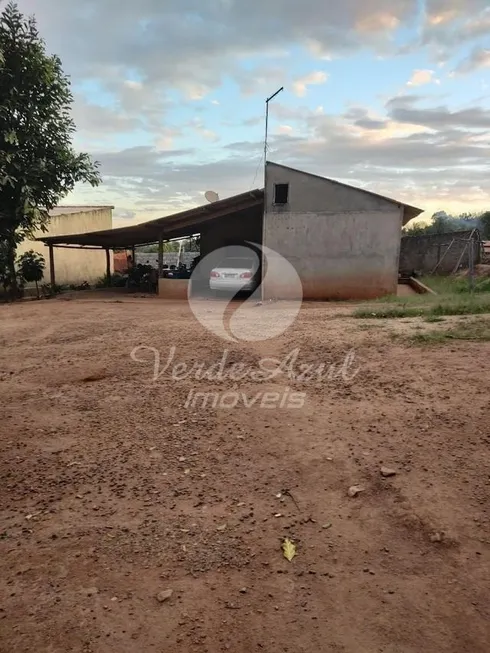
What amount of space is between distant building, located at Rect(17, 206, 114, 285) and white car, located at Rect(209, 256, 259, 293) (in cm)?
980

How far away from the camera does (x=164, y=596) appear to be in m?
2.25

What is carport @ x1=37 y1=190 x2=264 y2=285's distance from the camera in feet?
48.0

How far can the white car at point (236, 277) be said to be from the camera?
14641mm

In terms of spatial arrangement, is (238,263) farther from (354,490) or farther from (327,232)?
(354,490)

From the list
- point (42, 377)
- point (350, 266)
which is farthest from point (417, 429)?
point (350, 266)

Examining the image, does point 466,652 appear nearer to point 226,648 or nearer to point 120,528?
point 226,648

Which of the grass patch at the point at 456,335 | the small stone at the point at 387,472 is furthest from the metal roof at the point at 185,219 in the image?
the small stone at the point at 387,472

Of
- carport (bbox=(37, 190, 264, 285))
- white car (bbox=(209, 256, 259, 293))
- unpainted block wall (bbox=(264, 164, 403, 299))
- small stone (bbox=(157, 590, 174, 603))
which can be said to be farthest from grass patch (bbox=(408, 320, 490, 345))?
carport (bbox=(37, 190, 264, 285))

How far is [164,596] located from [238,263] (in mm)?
13685

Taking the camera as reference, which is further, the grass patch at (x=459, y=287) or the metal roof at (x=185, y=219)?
the metal roof at (x=185, y=219)

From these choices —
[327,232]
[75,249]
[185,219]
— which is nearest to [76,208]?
[75,249]

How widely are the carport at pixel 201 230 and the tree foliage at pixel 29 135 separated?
212 centimetres

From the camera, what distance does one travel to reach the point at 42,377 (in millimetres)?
5691

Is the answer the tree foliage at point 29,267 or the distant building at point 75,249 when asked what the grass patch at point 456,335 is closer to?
the tree foliage at point 29,267
